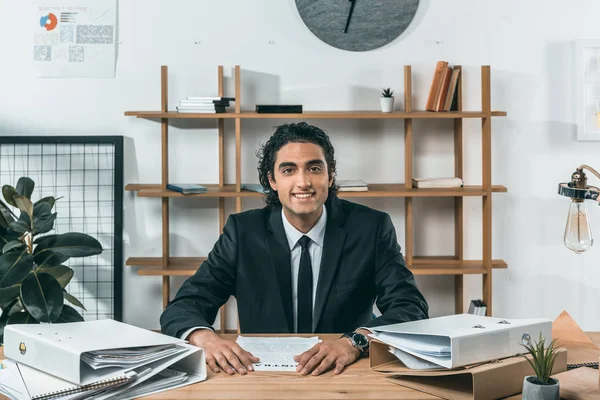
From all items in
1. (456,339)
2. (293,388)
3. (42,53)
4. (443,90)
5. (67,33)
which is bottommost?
(293,388)

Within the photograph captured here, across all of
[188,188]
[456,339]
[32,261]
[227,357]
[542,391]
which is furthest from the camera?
[188,188]

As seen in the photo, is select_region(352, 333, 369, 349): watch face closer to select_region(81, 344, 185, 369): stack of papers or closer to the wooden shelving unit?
select_region(81, 344, 185, 369): stack of papers

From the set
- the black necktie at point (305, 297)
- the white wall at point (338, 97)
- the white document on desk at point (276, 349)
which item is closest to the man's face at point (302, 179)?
the black necktie at point (305, 297)

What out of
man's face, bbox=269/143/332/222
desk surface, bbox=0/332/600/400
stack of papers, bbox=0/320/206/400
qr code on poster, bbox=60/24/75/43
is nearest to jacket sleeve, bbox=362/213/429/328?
man's face, bbox=269/143/332/222

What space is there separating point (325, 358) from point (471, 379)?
1.11ft

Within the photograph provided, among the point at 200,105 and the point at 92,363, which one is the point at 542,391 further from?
the point at 200,105

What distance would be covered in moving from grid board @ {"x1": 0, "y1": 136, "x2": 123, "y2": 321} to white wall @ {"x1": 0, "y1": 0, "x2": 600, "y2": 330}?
0.22 ft

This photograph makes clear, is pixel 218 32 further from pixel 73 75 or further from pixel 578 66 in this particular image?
pixel 578 66

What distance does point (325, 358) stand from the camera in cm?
167

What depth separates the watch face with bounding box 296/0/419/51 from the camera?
3.71m

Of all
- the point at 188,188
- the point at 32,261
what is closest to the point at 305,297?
the point at 188,188

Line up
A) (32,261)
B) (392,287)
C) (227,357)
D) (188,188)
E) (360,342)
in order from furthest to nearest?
(188,188), (32,261), (392,287), (360,342), (227,357)

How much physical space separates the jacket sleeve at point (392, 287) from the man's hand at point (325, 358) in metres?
0.23

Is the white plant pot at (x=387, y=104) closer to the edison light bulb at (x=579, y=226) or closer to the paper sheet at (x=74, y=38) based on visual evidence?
the paper sheet at (x=74, y=38)
